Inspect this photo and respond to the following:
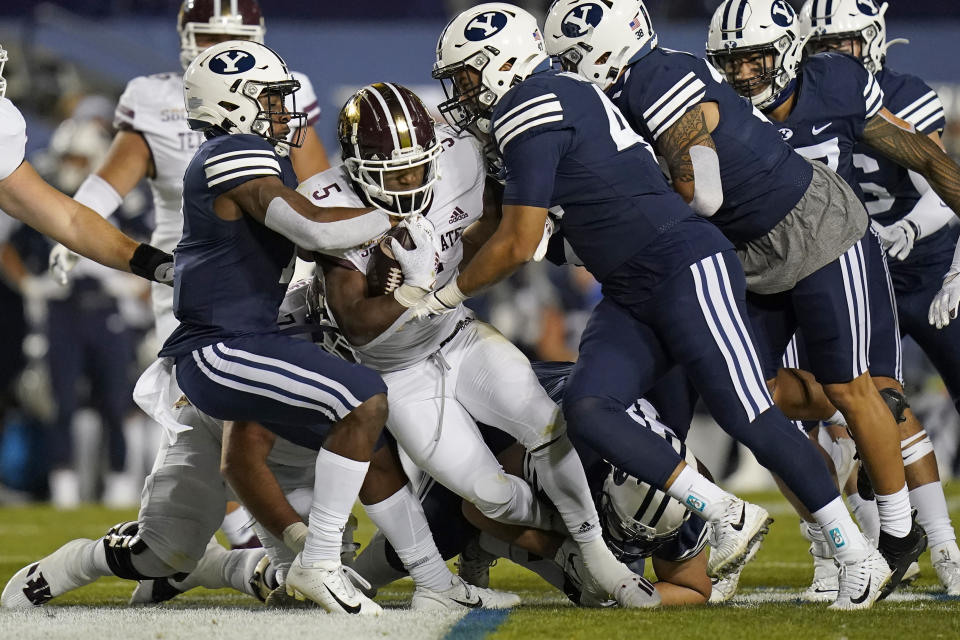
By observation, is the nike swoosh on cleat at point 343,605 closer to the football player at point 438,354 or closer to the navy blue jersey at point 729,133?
the football player at point 438,354

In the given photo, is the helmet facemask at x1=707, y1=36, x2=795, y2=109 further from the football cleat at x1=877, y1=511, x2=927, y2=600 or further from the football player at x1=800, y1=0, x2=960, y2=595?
the football cleat at x1=877, y1=511, x2=927, y2=600

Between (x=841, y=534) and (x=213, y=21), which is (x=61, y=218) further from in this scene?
(x=841, y=534)

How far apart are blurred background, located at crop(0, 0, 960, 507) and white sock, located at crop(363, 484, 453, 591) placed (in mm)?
4204

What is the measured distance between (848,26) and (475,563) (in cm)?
232

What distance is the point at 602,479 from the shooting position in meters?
3.77

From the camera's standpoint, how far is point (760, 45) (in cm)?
414

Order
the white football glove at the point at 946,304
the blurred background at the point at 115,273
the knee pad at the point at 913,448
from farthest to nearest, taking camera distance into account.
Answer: the blurred background at the point at 115,273, the knee pad at the point at 913,448, the white football glove at the point at 946,304

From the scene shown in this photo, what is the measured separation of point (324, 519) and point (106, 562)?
80cm

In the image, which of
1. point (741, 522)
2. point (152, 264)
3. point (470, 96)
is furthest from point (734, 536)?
point (152, 264)

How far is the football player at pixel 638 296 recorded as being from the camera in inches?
133

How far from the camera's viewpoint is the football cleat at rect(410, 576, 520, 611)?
354 centimetres

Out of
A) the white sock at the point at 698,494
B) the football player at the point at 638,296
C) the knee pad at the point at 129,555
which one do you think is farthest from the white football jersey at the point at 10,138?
the white sock at the point at 698,494

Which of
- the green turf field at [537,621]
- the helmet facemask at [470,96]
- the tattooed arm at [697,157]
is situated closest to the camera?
the green turf field at [537,621]

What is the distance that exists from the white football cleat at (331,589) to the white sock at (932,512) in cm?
185
